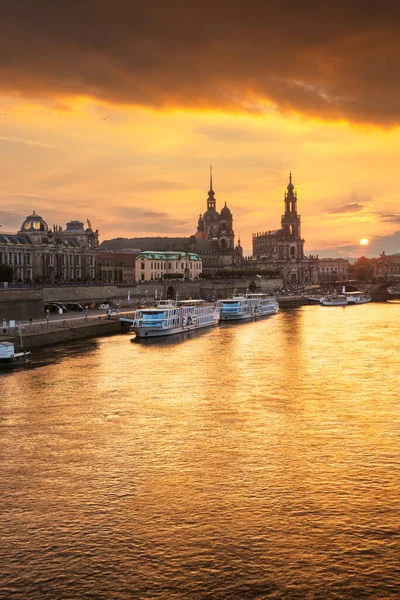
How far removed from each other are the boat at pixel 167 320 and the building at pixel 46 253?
133ft

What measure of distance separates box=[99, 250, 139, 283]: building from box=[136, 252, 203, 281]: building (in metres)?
3.13

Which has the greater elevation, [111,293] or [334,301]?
[111,293]

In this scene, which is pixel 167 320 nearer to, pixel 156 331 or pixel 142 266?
pixel 156 331

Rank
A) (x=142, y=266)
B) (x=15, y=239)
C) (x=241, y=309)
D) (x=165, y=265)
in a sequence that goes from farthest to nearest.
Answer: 1. (x=165, y=265)
2. (x=142, y=266)
3. (x=15, y=239)
4. (x=241, y=309)

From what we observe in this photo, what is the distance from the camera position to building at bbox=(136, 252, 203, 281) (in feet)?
507

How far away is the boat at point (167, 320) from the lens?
65.8 metres

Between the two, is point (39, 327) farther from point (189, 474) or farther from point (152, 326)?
point (189, 474)

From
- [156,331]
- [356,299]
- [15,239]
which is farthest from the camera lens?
[356,299]

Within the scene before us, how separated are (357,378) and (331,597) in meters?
25.9

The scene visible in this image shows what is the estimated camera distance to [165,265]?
529 ft

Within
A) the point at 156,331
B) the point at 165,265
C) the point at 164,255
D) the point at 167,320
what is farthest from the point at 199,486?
the point at 164,255

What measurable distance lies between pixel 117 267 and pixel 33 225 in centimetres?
3223

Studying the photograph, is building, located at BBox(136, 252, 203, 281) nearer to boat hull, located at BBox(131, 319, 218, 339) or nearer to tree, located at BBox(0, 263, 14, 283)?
tree, located at BBox(0, 263, 14, 283)

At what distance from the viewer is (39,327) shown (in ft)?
194
